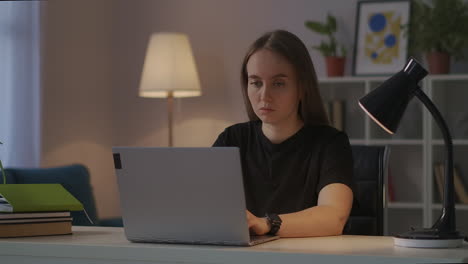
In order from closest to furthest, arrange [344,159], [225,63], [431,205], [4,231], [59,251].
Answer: [59,251], [4,231], [344,159], [431,205], [225,63]

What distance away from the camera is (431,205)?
15.6 ft

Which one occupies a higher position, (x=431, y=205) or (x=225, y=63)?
(x=225, y=63)

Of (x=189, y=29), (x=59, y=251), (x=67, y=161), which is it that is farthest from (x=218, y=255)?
(x=189, y=29)

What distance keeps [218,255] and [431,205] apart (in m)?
3.23

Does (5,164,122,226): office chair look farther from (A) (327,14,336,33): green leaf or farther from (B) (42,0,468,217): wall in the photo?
(A) (327,14,336,33): green leaf

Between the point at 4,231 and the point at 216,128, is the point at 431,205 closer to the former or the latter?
the point at 216,128

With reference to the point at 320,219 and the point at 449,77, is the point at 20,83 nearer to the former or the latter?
the point at 449,77

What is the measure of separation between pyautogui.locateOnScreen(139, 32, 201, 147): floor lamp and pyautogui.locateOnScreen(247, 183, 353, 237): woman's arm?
2.85 metres

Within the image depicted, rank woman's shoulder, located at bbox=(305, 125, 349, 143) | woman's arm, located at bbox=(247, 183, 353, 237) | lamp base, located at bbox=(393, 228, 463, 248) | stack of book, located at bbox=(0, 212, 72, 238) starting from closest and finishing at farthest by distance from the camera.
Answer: lamp base, located at bbox=(393, 228, 463, 248) → woman's arm, located at bbox=(247, 183, 353, 237) → stack of book, located at bbox=(0, 212, 72, 238) → woman's shoulder, located at bbox=(305, 125, 349, 143)

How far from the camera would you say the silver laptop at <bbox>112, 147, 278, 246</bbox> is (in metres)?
1.79

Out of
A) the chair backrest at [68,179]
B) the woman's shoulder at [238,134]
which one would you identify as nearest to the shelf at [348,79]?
the chair backrest at [68,179]

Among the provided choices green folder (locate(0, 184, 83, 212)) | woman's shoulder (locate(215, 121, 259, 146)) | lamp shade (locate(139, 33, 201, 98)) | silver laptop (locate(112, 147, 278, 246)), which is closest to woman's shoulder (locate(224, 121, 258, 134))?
woman's shoulder (locate(215, 121, 259, 146))

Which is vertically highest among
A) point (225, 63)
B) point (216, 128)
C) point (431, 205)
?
point (225, 63)

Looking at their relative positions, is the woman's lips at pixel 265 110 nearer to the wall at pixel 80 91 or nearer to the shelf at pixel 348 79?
the shelf at pixel 348 79
